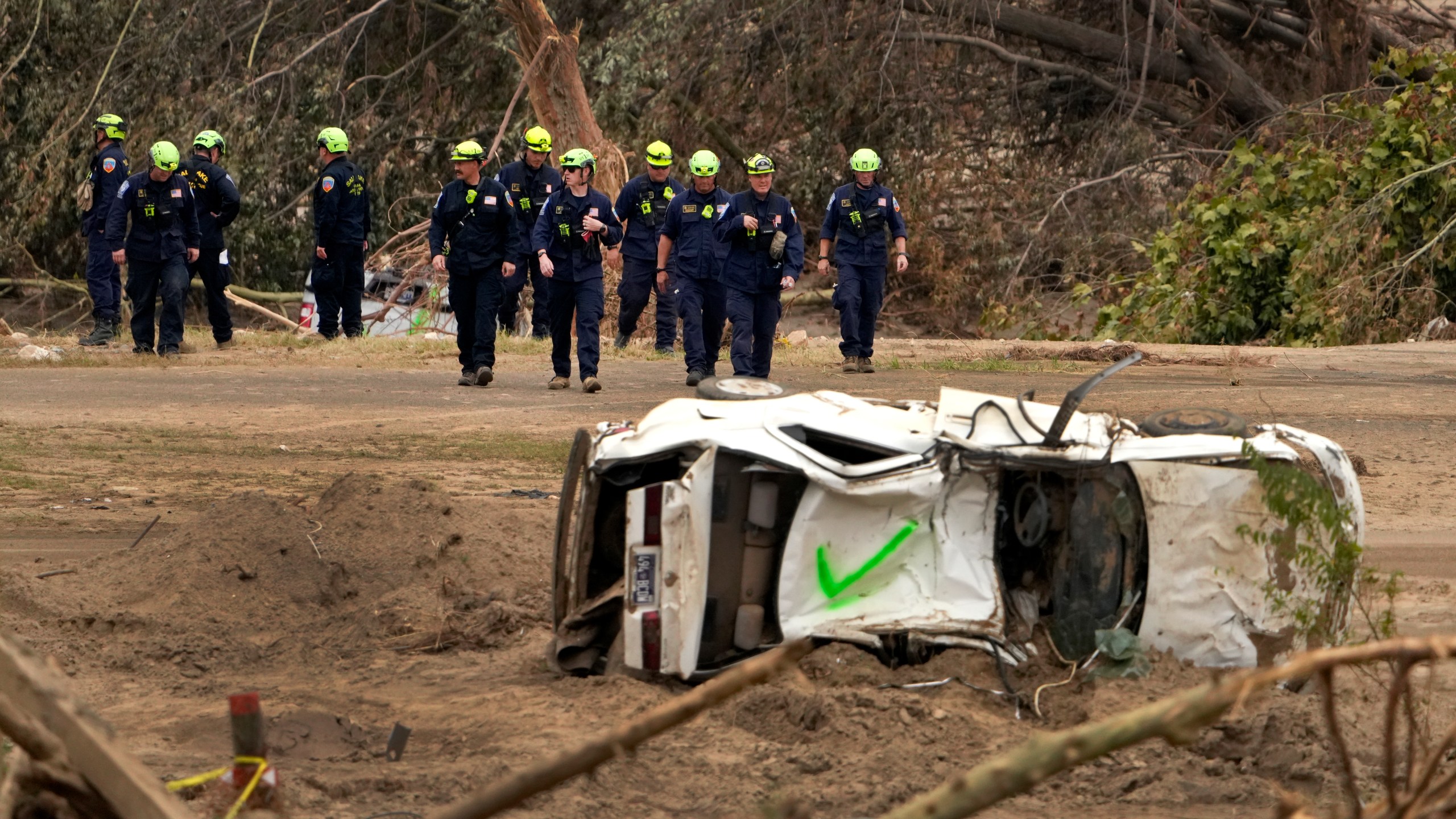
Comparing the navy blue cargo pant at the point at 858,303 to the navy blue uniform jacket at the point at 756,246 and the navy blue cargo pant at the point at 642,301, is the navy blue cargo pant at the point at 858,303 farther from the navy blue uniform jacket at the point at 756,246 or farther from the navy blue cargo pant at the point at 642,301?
the navy blue cargo pant at the point at 642,301

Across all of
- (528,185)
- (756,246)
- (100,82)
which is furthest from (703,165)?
(100,82)

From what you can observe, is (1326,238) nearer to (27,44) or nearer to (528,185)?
(528,185)

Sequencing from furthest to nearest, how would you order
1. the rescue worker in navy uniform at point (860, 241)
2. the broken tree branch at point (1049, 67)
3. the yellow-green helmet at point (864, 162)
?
the broken tree branch at point (1049, 67) → the rescue worker in navy uniform at point (860, 241) → the yellow-green helmet at point (864, 162)

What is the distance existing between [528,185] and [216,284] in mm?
4046

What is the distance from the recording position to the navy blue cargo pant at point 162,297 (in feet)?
48.8

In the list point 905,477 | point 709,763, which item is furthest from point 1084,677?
point 709,763

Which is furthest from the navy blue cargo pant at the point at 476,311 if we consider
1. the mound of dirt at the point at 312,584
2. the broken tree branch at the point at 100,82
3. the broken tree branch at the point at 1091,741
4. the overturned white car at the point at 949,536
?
the broken tree branch at the point at 100,82

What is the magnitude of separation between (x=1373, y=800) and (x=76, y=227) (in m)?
22.8

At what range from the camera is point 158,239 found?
14.8m

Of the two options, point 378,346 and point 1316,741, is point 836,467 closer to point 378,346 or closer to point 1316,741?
point 1316,741

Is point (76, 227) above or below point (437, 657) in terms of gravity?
above

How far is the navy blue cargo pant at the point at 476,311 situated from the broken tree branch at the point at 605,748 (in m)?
10.1

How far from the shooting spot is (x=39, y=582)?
6.71 metres

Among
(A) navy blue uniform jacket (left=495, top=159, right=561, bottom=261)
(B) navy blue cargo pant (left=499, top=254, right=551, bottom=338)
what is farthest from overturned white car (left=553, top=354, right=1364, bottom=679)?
(B) navy blue cargo pant (left=499, top=254, right=551, bottom=338)
